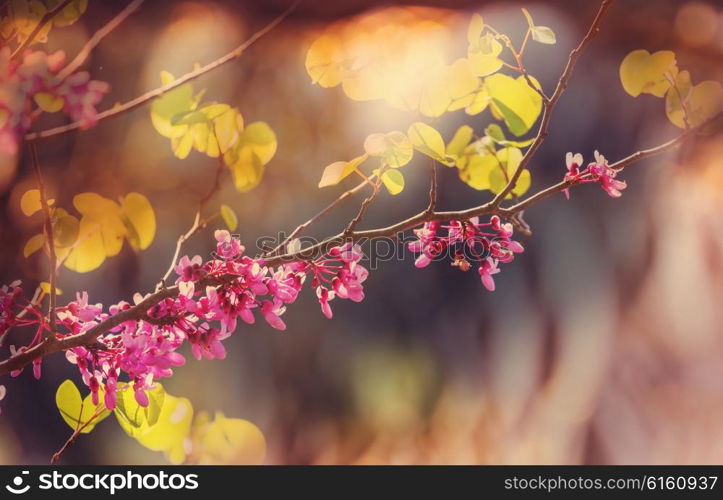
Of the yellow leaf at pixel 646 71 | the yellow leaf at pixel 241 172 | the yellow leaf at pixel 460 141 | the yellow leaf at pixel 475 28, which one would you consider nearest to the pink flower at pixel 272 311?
the yellow leaf at pixel 241 172

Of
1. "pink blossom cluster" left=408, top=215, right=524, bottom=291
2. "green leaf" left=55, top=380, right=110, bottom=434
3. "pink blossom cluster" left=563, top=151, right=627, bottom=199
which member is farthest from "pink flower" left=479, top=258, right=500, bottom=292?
"green leaf" left=55, top=380, right=110, bottom=434

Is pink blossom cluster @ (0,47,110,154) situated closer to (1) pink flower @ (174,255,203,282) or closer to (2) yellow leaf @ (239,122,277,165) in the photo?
(2) yellow leaf @ (239,122,277,165)

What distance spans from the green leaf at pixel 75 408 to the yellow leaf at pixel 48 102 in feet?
1.45

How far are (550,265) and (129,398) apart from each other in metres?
0.72

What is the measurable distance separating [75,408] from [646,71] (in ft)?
3.68

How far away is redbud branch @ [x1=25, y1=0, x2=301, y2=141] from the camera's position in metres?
0.91

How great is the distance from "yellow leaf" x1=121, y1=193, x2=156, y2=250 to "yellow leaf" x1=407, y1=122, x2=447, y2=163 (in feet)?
1.51

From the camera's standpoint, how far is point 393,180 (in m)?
0.90

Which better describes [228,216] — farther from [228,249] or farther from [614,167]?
[614,167]

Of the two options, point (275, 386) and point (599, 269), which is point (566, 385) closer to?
point (599, 269)

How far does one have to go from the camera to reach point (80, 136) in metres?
0.95

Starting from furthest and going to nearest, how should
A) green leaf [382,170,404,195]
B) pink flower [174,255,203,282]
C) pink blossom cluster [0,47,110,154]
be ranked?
green leaf [382,170,404,195] < pink blossom cluster [0,47,110,154] < pink flower [174,255,203,282]

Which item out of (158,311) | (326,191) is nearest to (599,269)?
(326,191)
